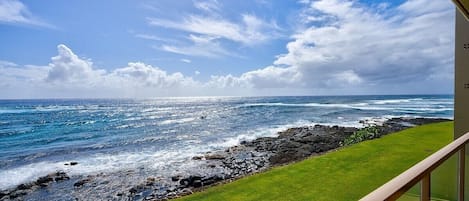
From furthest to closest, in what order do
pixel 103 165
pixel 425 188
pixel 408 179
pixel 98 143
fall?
pixel 98 143 → pixel 103 165 → pixel 425 188 → pixel 408 179

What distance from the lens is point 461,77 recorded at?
3.83 m

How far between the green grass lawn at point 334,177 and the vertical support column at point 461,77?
1.99 meters

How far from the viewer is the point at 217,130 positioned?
1800 centimetres

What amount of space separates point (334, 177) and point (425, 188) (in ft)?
18.4

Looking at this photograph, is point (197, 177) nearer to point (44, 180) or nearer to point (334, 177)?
point (334, 177)

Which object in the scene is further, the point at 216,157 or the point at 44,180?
the point at 216,157

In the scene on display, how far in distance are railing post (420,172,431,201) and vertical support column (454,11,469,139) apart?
385 cm

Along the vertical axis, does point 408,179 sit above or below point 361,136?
above

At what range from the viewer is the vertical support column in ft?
12.5

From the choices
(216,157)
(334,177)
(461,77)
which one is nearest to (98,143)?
(216,157)

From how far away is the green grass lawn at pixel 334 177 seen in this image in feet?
17.7

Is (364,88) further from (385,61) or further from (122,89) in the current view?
(122,89)

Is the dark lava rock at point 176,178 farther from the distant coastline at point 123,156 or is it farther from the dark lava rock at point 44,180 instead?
the dark lava rock at point 44,180

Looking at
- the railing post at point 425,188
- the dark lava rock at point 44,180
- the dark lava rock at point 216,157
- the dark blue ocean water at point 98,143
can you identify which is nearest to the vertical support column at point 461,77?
the railing post at point 425,188
